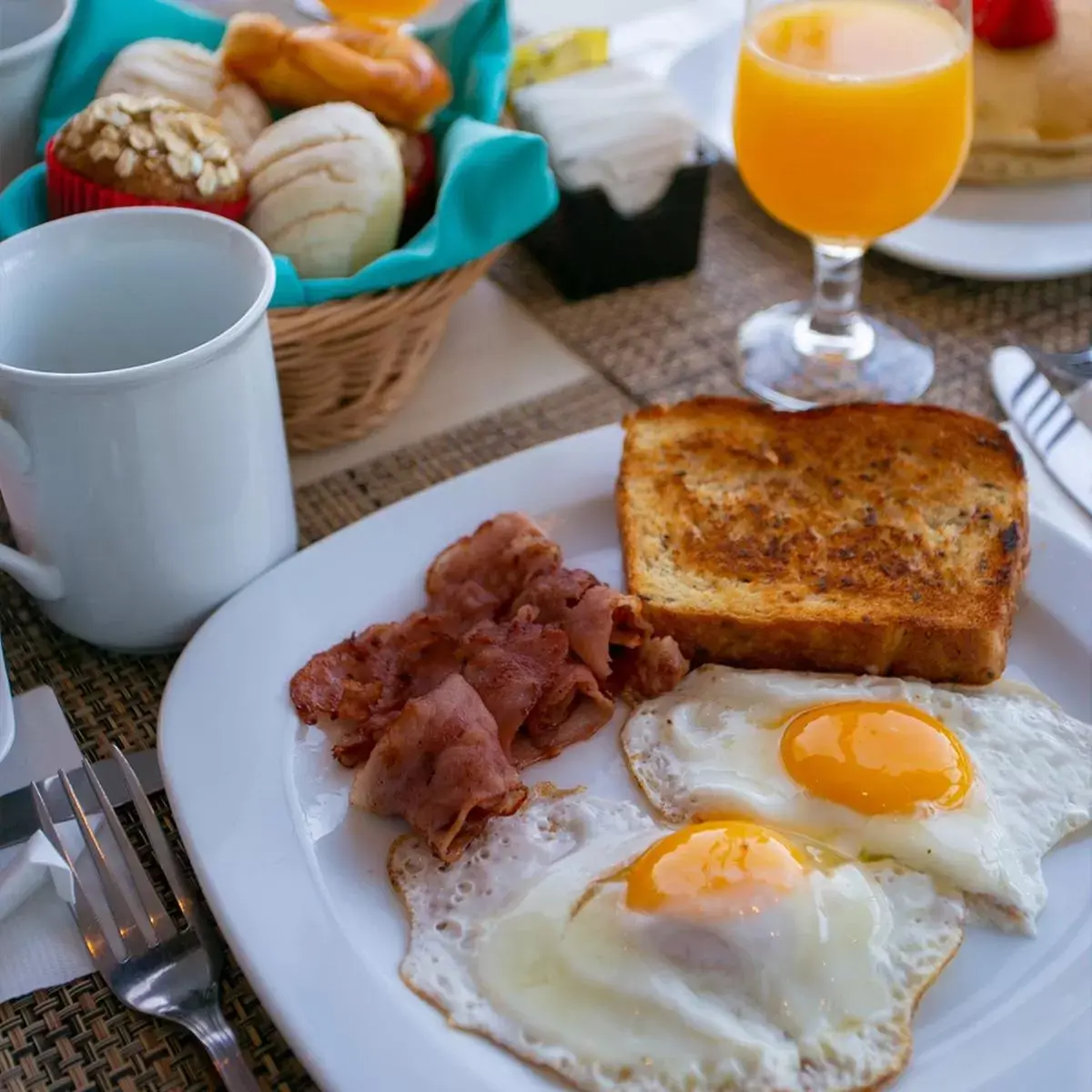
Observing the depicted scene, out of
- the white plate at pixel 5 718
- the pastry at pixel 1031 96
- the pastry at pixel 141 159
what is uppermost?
the pastry at pixel 141 159

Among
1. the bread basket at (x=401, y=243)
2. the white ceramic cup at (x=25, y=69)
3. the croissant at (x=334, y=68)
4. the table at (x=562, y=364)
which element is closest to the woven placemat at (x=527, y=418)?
the table at (x=562, y=364)

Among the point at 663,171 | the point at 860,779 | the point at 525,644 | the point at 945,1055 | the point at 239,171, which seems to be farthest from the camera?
the point at 663,171

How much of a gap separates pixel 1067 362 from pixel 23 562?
1.65 m

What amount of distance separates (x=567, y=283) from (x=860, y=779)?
1.22 metres

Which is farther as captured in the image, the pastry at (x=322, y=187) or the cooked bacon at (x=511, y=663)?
the pastry at (x=322, y=187)

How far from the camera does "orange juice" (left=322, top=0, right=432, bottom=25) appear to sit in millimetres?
2510

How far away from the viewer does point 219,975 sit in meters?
1.24

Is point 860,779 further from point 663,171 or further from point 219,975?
point 663,171

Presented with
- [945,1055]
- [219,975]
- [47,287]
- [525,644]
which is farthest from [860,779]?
[47,287]

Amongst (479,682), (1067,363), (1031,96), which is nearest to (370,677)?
(479,682)

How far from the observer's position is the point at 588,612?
1.49 meters

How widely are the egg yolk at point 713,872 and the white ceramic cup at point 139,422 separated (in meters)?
0.67

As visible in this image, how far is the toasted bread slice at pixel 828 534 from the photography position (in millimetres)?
1521

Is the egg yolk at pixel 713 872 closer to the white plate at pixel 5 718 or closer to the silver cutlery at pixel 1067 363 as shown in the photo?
the white plate at pixel 5 718
